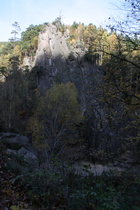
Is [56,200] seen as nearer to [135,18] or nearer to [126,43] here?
[126,43]

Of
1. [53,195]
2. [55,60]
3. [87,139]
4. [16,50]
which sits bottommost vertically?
[87,139]

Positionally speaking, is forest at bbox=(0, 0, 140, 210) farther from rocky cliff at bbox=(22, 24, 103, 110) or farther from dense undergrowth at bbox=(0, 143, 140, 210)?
rocky cliff at bbox=(22, 24, 103, 110)

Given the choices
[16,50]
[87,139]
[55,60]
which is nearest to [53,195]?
[87,139]

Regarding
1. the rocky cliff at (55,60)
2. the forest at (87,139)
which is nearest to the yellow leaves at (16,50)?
the rocky cliff at (55,60)

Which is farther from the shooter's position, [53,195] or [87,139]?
[87,139]

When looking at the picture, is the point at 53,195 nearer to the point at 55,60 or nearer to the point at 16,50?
the point at 55,60

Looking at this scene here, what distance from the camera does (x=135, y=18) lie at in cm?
429

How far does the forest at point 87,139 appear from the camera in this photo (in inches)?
126

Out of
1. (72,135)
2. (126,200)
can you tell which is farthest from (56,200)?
(72,135)

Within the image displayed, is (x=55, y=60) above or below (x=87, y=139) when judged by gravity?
above

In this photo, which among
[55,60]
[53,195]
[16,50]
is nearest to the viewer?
[53,195]

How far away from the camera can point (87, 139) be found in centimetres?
1947

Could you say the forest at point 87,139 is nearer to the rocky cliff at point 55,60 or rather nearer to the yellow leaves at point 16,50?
the rocky cliff at point 55,60

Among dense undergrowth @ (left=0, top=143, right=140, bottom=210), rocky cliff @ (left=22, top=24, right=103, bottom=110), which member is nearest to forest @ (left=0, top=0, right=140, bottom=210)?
dense undergrowth @ (left=0, top=143, right=140, bottom=210)
